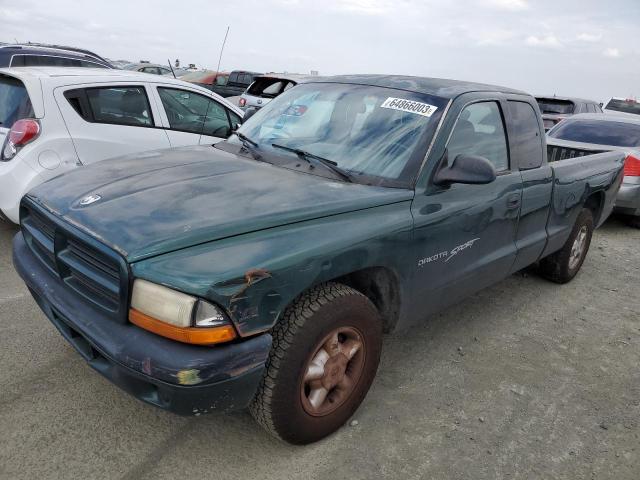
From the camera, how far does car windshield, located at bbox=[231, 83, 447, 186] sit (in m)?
2.81

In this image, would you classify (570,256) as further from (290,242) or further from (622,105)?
(622,105)

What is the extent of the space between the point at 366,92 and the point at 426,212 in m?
0.96

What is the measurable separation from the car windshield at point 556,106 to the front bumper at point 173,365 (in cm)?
1184

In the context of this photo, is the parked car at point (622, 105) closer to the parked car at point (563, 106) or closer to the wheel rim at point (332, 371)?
the parked car at point (563, 106)

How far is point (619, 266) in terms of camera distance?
18.5 ft

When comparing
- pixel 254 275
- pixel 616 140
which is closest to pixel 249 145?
pixel 254 275

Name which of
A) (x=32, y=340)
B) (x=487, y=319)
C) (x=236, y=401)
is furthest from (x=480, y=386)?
(x=32, y=340)

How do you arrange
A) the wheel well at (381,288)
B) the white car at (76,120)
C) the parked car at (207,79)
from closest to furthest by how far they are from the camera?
1. the wheel well at (381,288)
2. the white car at (76,120)
3. the parked car at (207,79)

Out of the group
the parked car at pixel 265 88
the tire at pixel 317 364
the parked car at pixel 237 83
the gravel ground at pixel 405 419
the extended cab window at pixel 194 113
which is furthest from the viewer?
the parked car at pixel 237 83

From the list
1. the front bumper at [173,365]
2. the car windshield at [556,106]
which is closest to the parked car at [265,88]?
the car windshield at [556,106]

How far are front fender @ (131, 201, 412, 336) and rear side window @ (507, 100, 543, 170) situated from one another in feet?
5.32

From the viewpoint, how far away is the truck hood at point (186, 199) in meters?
2.08

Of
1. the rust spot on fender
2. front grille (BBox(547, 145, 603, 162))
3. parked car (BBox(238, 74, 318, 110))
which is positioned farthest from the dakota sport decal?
parked car (BBox(238, 74, 318, 110))

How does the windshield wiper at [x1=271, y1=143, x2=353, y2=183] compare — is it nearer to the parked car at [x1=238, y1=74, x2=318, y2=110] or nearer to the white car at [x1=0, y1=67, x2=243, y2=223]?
the white car at [x1=0, y1=67, x2=243, y2=223]
